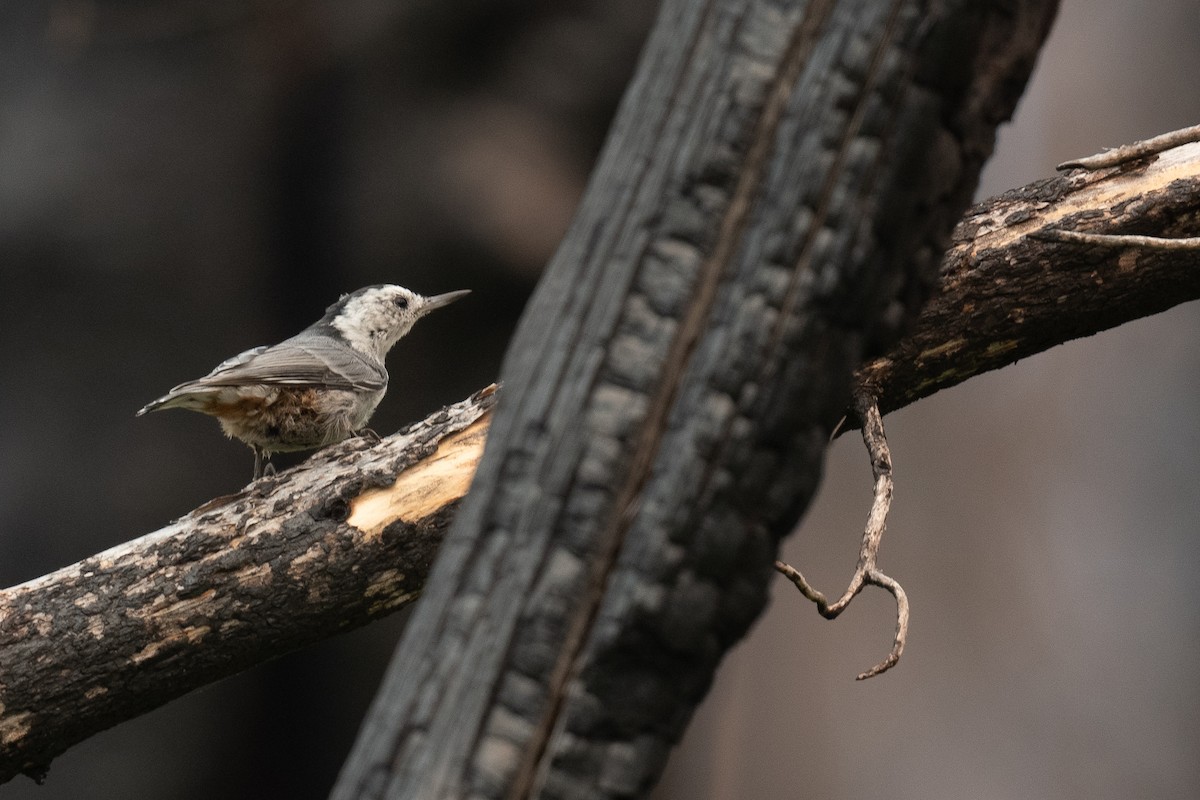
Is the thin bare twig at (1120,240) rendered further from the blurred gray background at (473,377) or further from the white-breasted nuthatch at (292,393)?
the blurred gray background at (473,377)

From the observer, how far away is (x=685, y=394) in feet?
2.40

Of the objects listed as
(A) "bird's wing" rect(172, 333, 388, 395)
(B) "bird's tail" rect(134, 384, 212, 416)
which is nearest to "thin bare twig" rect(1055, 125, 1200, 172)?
(A) "bird's wing" rect(172, 333, 388, 395)

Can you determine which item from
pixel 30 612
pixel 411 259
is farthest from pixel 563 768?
pixel 411 259

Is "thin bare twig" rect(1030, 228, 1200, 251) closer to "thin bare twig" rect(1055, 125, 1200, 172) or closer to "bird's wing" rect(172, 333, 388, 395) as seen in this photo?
"thin bare twig" rect(1055, 125, 1200, 172)

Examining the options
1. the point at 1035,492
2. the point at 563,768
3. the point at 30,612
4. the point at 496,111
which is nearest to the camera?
the point at 563,768

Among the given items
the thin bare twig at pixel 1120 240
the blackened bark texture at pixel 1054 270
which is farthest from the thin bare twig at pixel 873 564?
the thin bare twig at pixel 1120 240

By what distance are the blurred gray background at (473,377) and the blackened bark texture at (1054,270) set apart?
6.64 feet

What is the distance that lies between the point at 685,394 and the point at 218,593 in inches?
54.1

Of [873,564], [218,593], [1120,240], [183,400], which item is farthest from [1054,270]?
[183,400]

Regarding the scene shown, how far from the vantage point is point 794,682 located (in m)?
4.10

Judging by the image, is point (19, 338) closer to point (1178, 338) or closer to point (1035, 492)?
point (1035, 492)

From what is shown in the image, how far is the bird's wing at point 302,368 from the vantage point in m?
2.33

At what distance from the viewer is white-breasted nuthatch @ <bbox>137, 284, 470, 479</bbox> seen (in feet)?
7.72

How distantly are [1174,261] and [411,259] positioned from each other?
8.20 feet
